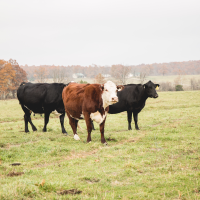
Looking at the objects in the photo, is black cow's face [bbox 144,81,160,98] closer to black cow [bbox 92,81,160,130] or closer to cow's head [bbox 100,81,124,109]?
black cow [bbox 92,81,160,130]

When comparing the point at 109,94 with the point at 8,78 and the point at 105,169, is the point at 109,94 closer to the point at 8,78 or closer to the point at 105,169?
the point at 105,169

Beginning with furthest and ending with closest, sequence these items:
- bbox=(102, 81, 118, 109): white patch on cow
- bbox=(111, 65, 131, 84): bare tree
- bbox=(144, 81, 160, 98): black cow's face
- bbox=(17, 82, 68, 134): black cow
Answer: bbox=(111, 65, 131, 84): bare tree, bbox=(144, 81, 160, 98): black cow's face, bbox=(17, 82, 68, 134): black cow, bbox=(102, 81, 118, 109): white patch on cow

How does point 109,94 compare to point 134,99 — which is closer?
point 109,94

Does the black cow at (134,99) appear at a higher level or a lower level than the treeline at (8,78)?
lower

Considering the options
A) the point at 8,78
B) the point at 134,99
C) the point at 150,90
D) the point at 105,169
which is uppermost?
the point at 8,78

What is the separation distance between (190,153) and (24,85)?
866 centimetres

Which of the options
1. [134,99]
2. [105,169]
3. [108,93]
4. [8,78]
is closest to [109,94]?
[108,93]

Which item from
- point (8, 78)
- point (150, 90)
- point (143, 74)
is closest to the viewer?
point (150, 90)

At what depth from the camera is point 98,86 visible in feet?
28.6

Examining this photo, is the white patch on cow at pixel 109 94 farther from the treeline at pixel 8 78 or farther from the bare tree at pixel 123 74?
the bare tree at pixel 123 74

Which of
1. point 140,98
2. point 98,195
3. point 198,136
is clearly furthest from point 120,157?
point 140,98

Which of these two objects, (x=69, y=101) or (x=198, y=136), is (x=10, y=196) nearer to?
(x=69, y=101)

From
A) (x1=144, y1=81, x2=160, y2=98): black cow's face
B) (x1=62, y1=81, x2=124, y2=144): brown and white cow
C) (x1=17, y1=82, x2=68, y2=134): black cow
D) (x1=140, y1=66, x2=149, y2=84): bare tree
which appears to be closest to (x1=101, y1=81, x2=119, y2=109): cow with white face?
(x1=62, y1=81, x2=124, y2=144): brown and white cow

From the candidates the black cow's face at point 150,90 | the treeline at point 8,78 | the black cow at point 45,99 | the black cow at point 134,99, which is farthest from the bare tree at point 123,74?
the black cow at point 45,99
